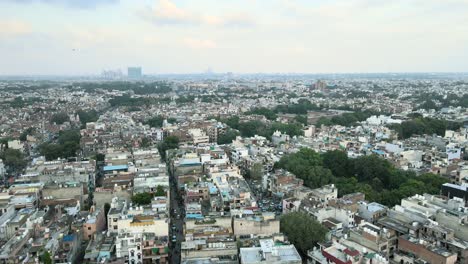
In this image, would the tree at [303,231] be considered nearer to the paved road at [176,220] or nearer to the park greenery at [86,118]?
the paved road at [176,220]

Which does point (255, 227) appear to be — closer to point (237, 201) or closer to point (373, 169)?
point (237, 201)

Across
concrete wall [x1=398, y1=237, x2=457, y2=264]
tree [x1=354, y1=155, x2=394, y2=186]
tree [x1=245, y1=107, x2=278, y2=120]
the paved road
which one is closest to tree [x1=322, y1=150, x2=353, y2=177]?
tree [x1=354, y1=155, x2=394, y2=186]

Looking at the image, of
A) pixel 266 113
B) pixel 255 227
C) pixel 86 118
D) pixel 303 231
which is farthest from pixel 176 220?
pixel 86 118

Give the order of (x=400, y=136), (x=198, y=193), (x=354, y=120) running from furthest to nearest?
(x=354, y=120)
(x=400, y=136)
(x=198, y=193)

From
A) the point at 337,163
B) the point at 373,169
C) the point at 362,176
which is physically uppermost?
the point at 373,169

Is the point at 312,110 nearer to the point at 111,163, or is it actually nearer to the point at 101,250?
the point at 111,163

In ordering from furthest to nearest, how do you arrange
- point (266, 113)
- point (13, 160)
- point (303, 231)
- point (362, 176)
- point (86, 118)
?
point (266, 113) < point (86, 118) < point (13, 160) < point (362, 176) < point (303, 231)

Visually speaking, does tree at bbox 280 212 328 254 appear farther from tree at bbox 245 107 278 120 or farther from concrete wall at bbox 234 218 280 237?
tree at bbox 245 107 278 120

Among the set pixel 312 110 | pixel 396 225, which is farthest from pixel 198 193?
pixel 312 110
